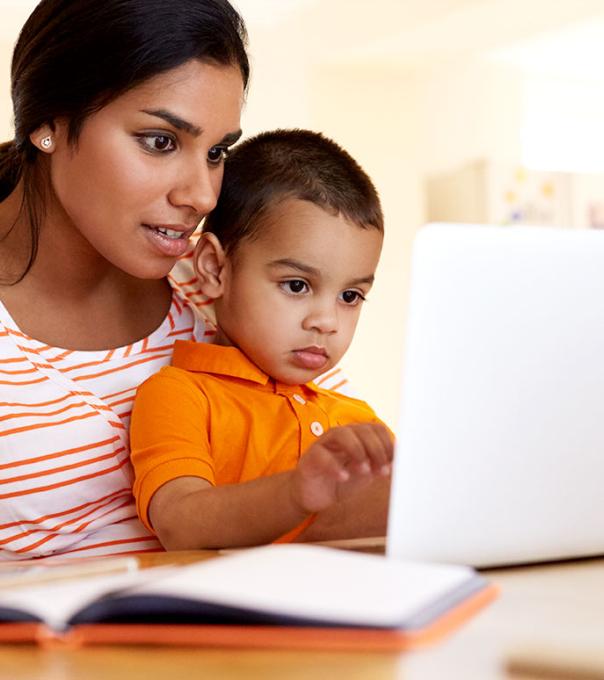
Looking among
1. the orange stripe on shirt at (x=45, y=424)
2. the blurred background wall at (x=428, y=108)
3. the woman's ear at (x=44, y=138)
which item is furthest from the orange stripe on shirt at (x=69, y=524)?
the blurred background wall at (x=428, y=108)

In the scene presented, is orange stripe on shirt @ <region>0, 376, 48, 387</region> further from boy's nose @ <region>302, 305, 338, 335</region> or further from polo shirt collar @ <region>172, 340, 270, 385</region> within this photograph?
boy's nose @ <region>302, 305, 338, 335</region>

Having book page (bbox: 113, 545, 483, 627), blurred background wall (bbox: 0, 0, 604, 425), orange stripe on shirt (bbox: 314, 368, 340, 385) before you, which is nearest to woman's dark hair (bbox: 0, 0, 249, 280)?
orange stripe on shirt (bbox: 314, 368, 340, 385)

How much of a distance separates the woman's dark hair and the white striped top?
0.19 meters

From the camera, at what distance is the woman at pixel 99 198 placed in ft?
4.85

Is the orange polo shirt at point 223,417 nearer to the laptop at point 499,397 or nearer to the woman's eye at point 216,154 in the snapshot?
the woman's eye at point 216,154

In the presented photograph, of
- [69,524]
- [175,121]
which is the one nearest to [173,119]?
[175,121]

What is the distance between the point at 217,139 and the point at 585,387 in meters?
0.75

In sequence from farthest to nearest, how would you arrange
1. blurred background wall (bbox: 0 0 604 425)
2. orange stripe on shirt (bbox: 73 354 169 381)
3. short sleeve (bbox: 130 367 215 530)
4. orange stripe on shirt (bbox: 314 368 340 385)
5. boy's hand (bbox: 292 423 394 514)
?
blurred background wall (bbox: 0 0 604 425) < orange stripe on shirt (bbox: 314 368 340 385) < orange stripe on shirt (bbox: 73 354 169 381) < short sleeve (bbox: 130 367 215 530) < boy's hand (bbox: 292 423 394 514)

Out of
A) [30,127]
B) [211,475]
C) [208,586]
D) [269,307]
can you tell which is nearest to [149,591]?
[208,586]

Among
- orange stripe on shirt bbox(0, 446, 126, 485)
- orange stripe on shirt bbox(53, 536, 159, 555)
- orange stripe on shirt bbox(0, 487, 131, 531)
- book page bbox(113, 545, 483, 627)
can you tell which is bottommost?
orange stripe on shirt bbox(53, 536, 159, 555)

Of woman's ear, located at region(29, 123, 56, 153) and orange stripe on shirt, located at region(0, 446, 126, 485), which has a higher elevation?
woman's ear, located at region(29, 123, 56, 153)

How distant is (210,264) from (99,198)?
19 cm

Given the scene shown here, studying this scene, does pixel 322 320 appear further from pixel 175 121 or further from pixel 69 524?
pixel 69 524

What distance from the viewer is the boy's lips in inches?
59.0
